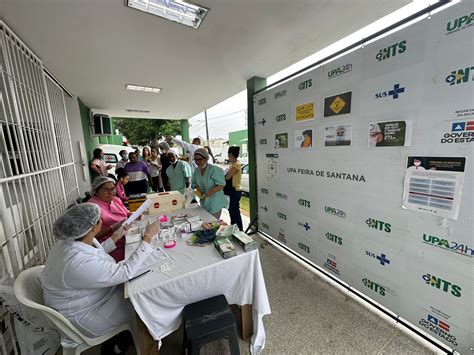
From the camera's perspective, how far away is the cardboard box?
2219mm

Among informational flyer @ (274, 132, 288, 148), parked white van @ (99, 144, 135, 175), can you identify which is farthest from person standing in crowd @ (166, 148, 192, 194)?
parked white van @ (99, 144, 135, 175)

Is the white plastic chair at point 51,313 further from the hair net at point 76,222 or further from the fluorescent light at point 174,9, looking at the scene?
the fluorescent light at point 174,9

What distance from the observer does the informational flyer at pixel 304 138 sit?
2.13m

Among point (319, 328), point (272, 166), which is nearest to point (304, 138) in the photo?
point (272, 166)

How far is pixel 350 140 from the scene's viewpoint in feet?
5.69

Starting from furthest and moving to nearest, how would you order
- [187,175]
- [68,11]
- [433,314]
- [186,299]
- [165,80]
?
[187,175] → [165,80] → [68,11] → [433,314] → [186,299]

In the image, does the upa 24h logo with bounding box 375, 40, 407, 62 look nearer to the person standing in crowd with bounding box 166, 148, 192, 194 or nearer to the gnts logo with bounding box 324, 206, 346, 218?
the gnts logo with bounding box 324, 206, 346, 218

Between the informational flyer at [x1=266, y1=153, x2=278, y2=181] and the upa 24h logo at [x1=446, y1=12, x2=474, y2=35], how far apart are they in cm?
181

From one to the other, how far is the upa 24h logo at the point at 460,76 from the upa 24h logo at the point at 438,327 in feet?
5.24

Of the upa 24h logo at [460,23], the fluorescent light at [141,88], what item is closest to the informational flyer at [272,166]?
the upa 24h logo at [460,23]

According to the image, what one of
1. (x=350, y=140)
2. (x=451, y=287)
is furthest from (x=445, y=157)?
(x=451, y=287)

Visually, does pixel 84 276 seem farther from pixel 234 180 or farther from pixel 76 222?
pixel 234 180

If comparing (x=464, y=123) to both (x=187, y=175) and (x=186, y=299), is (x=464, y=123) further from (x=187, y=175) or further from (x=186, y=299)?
(x=187, y=175)

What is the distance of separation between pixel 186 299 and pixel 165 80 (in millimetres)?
3094
